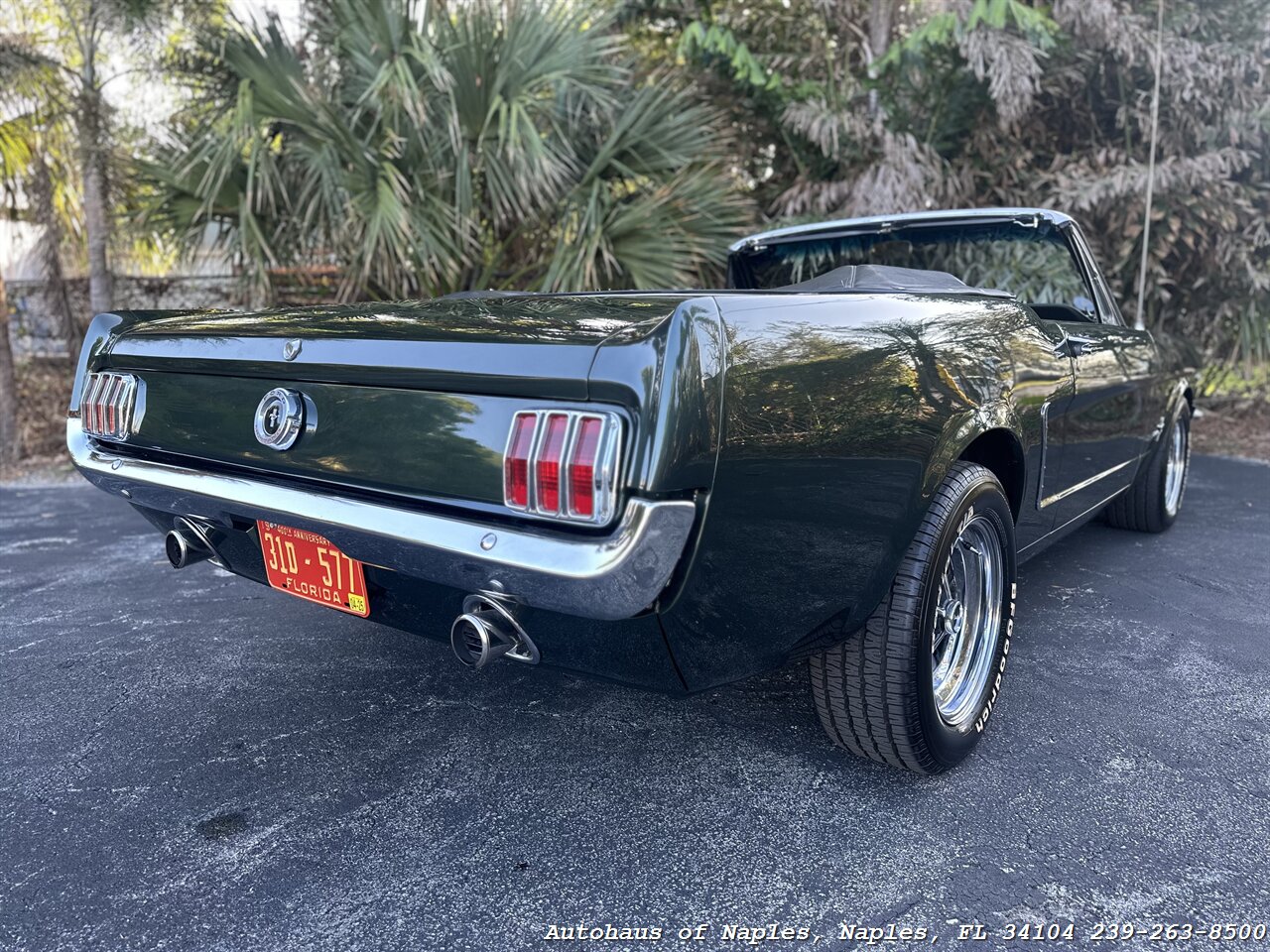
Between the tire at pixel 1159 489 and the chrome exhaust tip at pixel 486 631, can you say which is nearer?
the chrome exhaust tip at pixel 486 631

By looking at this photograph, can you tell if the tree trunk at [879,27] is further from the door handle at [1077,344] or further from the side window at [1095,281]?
the door handle at [1077,344]

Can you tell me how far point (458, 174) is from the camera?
5.59 m

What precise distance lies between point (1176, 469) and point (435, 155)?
4536 mm

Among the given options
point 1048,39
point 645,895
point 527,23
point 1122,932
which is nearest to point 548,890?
point 645,895

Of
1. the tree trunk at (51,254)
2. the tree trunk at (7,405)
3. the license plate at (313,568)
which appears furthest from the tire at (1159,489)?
the tree trunk at (51,254)

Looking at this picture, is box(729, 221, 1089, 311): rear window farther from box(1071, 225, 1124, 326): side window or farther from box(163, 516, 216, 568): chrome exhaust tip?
box(163, 516, 216, 568): chrome exhaust tip

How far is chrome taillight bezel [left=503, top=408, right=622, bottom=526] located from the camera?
58.9 inches

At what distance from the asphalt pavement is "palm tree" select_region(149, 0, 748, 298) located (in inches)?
123

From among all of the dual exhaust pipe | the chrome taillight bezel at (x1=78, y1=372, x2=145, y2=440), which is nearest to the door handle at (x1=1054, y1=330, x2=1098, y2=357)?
the dual exhaust pipe

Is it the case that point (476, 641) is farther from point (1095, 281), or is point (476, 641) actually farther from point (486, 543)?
point (1095, 281)

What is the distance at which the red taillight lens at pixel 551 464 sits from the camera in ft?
5.10

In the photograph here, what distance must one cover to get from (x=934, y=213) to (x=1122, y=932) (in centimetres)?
250

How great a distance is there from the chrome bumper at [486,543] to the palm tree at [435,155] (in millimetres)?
3641

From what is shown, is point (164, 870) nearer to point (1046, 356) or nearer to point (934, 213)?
point (1046, 356)
